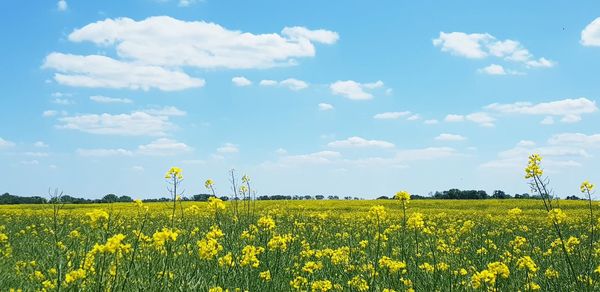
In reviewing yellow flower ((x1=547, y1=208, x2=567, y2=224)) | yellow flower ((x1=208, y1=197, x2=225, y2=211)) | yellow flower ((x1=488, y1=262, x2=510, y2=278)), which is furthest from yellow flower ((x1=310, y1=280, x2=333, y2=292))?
yellow flower ((x1=547, y1=208, x2=567, y2=224))

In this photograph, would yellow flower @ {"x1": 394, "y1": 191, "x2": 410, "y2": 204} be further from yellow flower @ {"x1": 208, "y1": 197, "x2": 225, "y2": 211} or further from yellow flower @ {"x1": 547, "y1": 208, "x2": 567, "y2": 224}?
yellow flower @ {"x1": 208, "y1": 197, "x2": 225, "y2": 211}

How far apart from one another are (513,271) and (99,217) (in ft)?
17.5

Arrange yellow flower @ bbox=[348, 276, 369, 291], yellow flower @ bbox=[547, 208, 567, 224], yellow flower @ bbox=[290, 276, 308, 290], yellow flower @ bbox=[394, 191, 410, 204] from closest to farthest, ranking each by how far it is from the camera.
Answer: yellow flower @ bbox=[547, 208, 567, 224], yellow flower @ bbox=[394, 191, 410, 204], yellow flower @ bbox=[348, 276, 369, 291], yellow flower @ bbox=[290, 276, 308, 290]

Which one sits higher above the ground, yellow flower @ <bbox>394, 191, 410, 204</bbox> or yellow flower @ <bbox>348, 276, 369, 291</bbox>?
yellow flower @ <bbox>394, 191, 410, 204</bbox>

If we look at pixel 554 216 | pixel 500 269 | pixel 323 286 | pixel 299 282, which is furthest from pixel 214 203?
pixel 554 216

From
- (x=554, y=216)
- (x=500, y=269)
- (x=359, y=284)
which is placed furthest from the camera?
(x=359, y=284)

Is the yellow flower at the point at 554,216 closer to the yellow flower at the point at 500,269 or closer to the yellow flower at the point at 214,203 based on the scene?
the yellow flower at the point at 500,269

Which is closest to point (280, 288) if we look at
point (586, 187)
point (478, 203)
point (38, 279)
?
point (38, 279)

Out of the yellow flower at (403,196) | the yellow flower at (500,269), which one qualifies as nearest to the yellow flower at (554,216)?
the yellow flower at (500,269)

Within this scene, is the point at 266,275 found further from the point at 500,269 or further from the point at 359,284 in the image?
the point at 500,269

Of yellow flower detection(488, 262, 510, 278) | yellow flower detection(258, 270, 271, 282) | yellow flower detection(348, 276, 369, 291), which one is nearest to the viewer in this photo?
yellow flower detection(488, 262, 510, 278)

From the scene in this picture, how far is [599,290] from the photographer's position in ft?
18.6

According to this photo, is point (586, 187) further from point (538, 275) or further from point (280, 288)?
point (280, 288)

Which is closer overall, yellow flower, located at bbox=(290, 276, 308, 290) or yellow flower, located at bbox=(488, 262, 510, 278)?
yellow flower, located at bbox=(488, 262, 510, 278)
